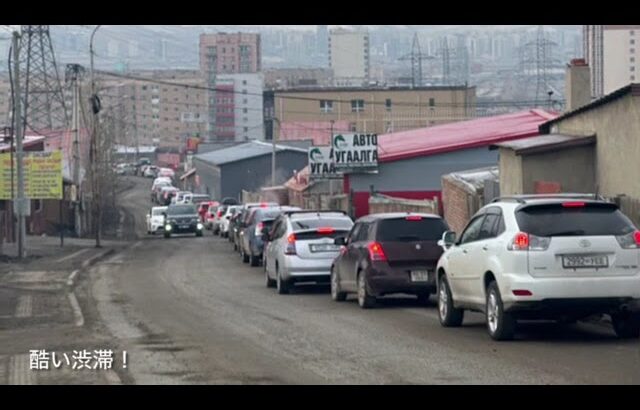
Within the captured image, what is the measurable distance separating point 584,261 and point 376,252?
678cm

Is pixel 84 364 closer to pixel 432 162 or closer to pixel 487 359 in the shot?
pixel 487 359

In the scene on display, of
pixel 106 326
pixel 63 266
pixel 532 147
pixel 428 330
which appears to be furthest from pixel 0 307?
pixel 63 266

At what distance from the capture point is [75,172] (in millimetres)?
63375

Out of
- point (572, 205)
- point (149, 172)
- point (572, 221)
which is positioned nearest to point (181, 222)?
point (572, 205)

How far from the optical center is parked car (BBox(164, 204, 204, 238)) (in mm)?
68062

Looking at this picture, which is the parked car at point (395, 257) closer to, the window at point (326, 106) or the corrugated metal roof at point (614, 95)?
the corrugated metal roof at point (614, 95)

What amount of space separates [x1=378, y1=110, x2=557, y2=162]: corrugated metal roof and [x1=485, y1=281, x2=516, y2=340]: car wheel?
3161 centimetres

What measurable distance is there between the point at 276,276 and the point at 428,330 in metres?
9.15

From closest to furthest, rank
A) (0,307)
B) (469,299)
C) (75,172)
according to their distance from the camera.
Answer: (469,299), (0,307), (75,172)

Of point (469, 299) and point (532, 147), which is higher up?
point (532, 147)

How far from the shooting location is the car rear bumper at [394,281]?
74.6 feet

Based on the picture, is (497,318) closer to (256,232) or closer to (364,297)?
(364,297)

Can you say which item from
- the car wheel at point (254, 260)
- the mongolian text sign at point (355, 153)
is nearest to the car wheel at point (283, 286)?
the car wheel at point (254, 260)

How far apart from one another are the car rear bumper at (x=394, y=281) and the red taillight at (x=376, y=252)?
18 cm
